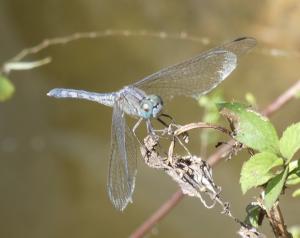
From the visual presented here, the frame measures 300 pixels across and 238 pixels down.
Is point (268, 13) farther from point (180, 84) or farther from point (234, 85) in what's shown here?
point (180, 84)

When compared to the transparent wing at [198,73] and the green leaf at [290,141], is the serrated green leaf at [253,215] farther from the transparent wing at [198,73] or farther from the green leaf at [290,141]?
the transparent wing at [198,73]

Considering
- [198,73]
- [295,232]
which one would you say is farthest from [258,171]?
[295,232]

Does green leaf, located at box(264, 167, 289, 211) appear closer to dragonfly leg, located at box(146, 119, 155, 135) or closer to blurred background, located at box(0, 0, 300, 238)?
dragonfly leg, located at box(146, 119, 155, 135)

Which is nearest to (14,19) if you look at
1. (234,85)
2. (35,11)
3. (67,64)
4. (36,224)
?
(35,11)

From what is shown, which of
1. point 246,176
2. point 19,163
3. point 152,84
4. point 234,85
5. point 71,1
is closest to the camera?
point 246,176

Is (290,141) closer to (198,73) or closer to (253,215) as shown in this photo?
(253,215)
